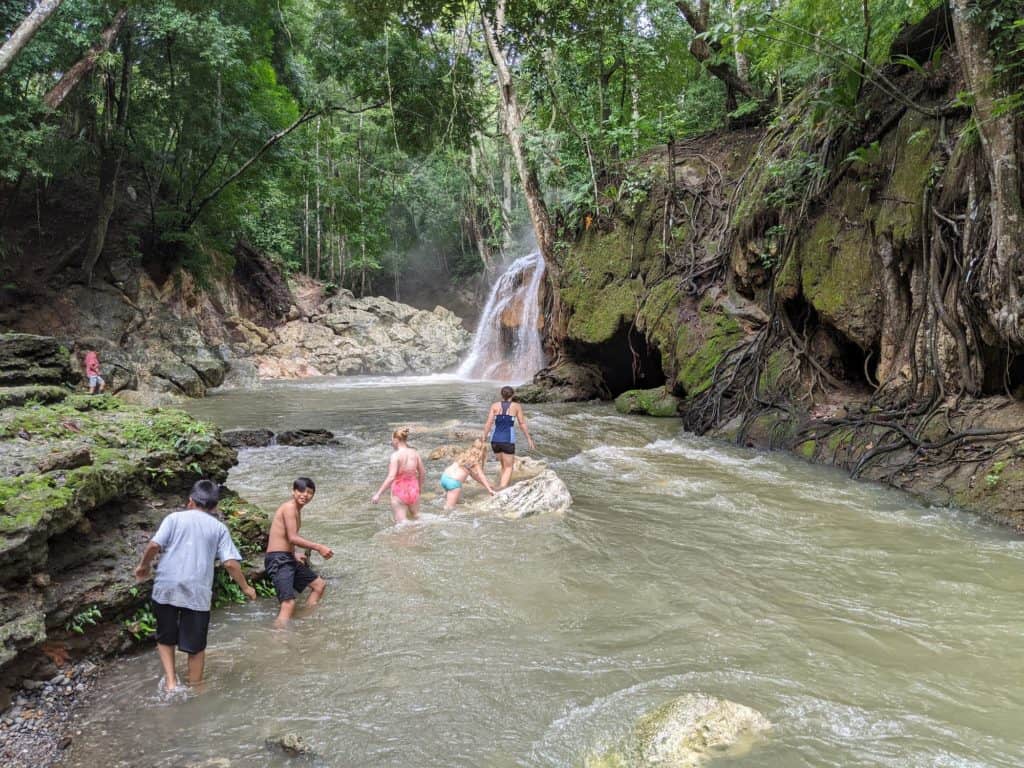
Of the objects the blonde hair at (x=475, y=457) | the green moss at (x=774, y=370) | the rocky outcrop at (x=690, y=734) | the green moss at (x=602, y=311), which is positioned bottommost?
the rocky outcrop at (x=690, y=734)

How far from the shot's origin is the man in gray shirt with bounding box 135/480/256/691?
11.8ft

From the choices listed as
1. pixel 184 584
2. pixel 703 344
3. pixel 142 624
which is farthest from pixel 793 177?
pixel 142 624

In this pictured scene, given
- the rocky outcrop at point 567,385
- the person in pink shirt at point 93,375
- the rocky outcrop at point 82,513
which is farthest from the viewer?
the rocky outcrop at point 567,385

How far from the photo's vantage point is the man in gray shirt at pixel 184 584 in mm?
3596

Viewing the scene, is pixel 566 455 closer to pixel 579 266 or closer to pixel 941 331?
pixel 941 331

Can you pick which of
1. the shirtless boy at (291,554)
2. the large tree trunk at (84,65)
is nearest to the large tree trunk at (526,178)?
the large tree trunk at (84,65)

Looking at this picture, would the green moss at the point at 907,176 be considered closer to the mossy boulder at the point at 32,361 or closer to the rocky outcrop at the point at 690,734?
the rocky outcrop at the point at 690,734

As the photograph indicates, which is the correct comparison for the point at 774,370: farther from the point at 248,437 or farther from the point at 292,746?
the point at 292,746

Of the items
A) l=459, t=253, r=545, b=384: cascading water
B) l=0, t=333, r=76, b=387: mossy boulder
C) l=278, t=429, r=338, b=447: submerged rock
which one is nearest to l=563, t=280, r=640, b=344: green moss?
l=459, t=253, r=545, b=384: cascading water

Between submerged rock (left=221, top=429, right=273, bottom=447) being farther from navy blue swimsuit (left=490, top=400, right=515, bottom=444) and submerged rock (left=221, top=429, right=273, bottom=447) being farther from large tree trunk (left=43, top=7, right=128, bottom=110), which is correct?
large tree trunk (left=43, top=7, right=128, bottom=110)

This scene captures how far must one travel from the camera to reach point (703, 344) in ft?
42.2

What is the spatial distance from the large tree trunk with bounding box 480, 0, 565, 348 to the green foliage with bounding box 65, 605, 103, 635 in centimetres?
1457

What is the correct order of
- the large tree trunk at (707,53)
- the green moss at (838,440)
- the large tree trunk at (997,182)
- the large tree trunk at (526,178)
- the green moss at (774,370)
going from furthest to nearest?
1. the large tree trunk at (526,178)
2. the large tree trunk at (707,53)
3. the green moss at (774,370)
4. the green moss at (838,440)
5. the large tree trunk at (997,182)

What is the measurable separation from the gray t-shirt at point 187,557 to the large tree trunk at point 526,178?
14312mm
